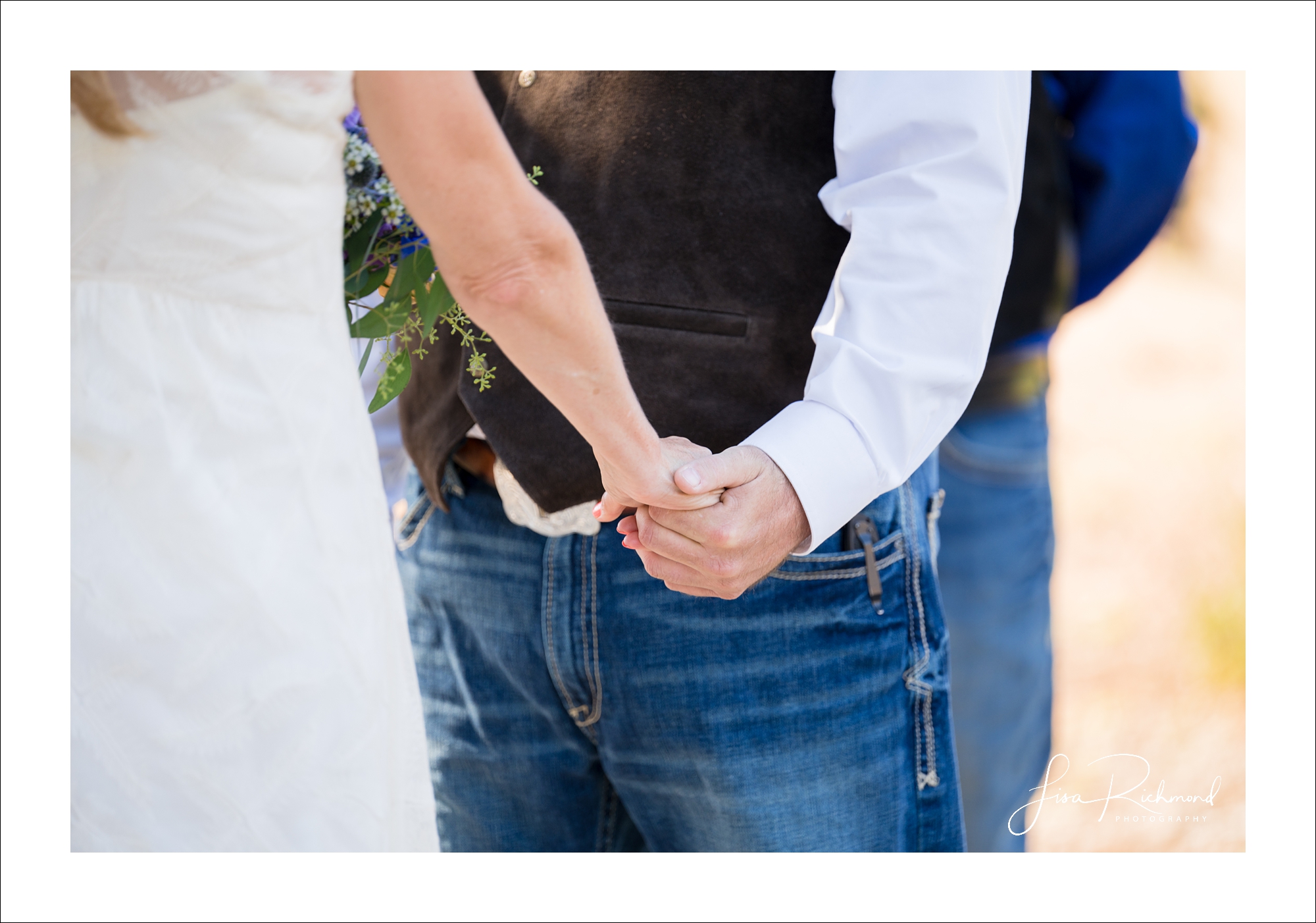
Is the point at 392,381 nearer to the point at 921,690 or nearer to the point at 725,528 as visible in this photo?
the point at 725,528

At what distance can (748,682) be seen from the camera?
945mm

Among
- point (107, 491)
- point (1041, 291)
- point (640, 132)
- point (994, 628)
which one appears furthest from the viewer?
point (994, 628)

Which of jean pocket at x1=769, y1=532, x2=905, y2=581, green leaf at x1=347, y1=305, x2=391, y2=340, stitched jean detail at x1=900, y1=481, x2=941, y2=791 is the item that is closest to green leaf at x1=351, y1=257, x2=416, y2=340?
green leaf at x1=347, y1=305, x2=391, y2=340

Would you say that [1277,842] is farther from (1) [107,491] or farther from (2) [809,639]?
(1) [107,491]

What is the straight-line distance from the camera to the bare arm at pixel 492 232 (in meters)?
0.62

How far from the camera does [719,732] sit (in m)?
0.94

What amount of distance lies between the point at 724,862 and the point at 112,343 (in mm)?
723

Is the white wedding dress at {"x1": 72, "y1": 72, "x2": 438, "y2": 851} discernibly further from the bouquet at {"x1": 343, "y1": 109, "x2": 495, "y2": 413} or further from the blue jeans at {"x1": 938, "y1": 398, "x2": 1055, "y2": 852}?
the blue jeans at {"x1": 938, "y1": 398, "x2": 1055, "y2": 852}

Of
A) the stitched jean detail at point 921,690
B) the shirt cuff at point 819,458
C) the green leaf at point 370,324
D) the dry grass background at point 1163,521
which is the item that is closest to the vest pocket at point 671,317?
the shirt cuff at point 819,458

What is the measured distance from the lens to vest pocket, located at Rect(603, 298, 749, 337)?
2.91 ft

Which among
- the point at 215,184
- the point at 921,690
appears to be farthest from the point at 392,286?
the point at 921,690

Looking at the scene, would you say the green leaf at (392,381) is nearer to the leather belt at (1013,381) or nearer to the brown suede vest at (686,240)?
the brown suede vest at (686,240)

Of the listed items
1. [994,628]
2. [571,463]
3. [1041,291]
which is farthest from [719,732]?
[1041,291]

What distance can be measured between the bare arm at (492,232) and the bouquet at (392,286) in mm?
127
